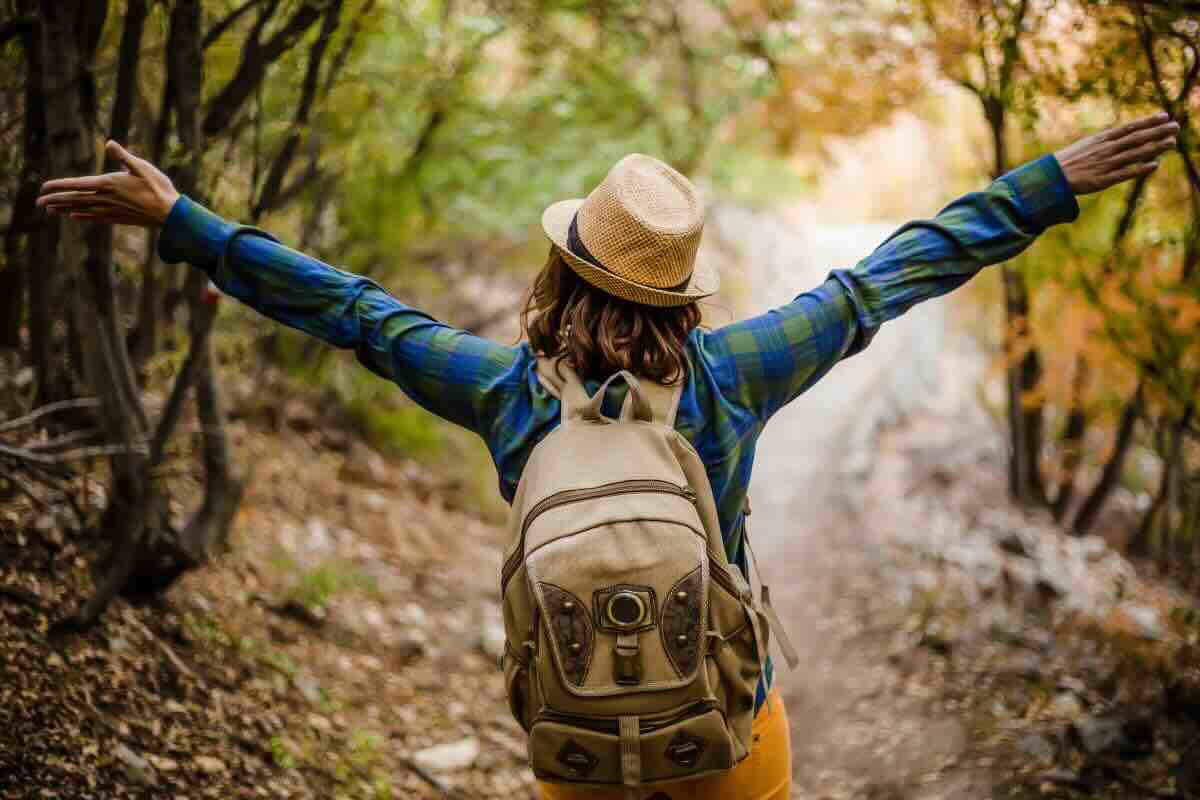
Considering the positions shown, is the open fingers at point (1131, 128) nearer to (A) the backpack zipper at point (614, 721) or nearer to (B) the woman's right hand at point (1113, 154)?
(B) the woman's right hand at point (1113, 154)

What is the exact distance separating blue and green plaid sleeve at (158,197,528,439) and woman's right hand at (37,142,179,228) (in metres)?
0.04

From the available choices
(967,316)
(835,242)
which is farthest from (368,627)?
(835,242)

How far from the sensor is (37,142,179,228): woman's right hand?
1758mm

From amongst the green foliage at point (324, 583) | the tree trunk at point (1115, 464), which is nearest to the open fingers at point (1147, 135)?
the green foliage at point (324, 583)

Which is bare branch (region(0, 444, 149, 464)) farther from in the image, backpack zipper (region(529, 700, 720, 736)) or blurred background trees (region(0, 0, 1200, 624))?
backpack zipper (region(529, 700, 720, 736))

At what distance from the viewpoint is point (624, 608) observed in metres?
1.57

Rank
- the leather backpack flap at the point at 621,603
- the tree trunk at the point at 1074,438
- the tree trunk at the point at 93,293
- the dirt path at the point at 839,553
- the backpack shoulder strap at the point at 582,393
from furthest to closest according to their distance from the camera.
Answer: the tree trunk at the point at 1074,438 < the dirt path at the point at 839,553 < the tree trunk at the point at 93,293 < the backpack shoulder strap at the point at 582,393 < the leather backpack flap at the point at 621,603

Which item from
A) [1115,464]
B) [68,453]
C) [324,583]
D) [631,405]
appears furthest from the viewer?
[1115,464]

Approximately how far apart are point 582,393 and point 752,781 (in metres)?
0.86

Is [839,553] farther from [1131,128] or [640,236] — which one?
[640,236]

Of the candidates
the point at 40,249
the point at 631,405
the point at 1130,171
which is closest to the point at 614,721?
the point at 631,405

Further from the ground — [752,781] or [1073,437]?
[752,781]

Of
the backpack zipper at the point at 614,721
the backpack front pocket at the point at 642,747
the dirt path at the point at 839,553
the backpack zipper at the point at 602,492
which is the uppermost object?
the backpack zipper at the point at 602,492

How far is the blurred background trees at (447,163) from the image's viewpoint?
2941 mm
